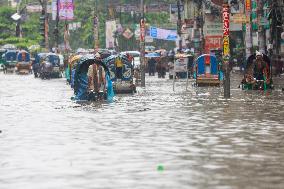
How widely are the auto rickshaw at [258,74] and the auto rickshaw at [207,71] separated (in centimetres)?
551

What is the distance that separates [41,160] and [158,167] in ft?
6.62

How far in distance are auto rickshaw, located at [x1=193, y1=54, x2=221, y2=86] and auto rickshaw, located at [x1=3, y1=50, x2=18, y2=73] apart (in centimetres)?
4112

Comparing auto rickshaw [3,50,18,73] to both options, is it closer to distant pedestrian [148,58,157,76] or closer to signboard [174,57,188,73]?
distant pedestrian [148,58,157,76]

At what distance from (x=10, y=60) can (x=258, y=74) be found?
50.2m

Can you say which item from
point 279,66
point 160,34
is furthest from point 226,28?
point 160,34

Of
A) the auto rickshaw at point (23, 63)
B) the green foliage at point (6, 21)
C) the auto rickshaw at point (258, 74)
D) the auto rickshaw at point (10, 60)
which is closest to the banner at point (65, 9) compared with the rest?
→ the auto rickshaw at point (10, 60)

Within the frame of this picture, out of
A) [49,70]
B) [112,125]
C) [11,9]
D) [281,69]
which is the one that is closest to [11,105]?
[112,125]

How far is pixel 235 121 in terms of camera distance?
2052 centimetres

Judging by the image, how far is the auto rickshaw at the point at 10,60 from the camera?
83.6m

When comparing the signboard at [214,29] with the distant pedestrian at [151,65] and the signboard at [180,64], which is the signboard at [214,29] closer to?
the signboard at [180,64]

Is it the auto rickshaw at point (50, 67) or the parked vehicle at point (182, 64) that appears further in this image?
the auto rickshaw at point (50, 67)

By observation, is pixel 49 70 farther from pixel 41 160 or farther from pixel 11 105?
pixel 41 160

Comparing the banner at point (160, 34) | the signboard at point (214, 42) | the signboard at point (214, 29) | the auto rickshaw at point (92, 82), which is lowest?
the auto rickshaw at point (92, 82)

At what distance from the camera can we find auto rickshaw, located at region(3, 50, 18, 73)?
274 ft
